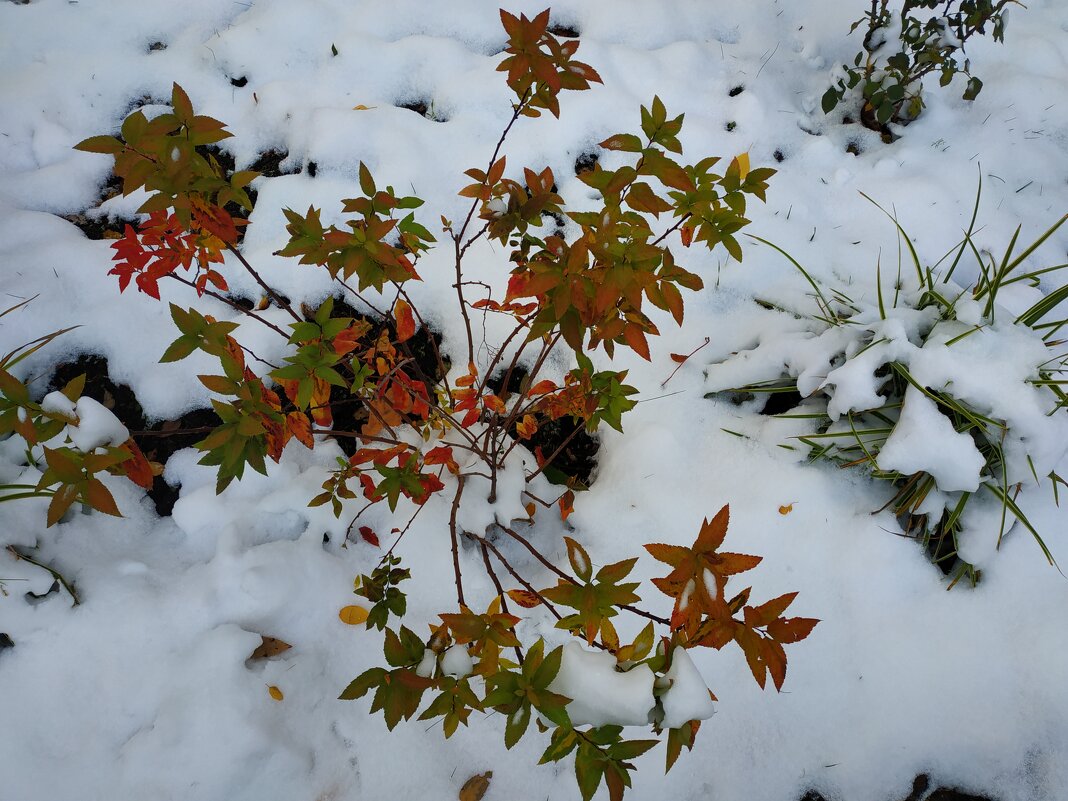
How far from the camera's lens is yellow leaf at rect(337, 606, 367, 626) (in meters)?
1.31

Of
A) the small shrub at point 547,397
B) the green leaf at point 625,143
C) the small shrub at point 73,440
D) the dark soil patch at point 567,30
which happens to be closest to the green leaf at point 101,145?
the small shrub at point 547,397

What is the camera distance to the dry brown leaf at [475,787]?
119 centimetres

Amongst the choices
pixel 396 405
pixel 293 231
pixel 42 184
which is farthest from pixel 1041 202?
pixel 42 184

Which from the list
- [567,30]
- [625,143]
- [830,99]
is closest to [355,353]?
[625,143]

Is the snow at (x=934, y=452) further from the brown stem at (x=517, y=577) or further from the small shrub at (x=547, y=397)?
the brown stem at (x=517, y=577)

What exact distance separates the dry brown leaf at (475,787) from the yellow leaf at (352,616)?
0.40 meters

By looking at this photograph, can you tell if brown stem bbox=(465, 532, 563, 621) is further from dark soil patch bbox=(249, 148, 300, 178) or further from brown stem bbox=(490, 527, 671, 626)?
dark soil patch bbox=(249, 148, 300, 178)

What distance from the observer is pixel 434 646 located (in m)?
0.82

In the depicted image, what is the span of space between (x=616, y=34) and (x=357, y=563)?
2029 millimetres

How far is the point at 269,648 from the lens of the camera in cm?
127

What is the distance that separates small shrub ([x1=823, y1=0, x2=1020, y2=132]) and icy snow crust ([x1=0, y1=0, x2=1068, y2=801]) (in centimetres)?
11

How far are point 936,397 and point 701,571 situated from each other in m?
0.96

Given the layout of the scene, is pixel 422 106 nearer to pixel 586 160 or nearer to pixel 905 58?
pixel 586 160

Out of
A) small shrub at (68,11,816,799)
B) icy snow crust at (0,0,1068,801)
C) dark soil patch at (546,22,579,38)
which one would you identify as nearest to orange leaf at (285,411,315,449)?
small shrub at (68,11,816,799)
